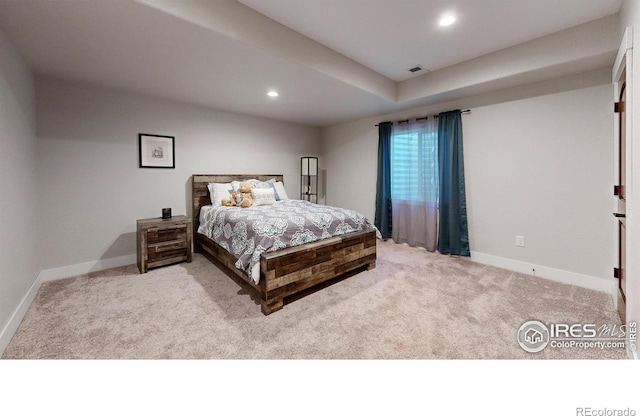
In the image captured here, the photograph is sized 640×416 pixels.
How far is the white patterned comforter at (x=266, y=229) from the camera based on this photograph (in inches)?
90.4

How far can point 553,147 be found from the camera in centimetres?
286

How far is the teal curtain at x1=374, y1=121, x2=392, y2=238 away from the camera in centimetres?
441

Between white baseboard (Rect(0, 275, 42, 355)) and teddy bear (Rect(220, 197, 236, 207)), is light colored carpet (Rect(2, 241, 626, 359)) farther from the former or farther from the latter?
→ teddy bear (Rect(220, 197, 236, 207))

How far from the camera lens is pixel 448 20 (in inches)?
89.2

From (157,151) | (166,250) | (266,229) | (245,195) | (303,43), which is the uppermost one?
(303,43)

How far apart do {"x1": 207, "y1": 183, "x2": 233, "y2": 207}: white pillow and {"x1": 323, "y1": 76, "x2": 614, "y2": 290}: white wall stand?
11.1ft

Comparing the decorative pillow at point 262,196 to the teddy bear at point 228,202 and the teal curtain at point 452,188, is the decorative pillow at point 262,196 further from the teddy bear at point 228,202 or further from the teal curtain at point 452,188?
the teal curtain at point 452,188

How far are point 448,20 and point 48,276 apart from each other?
480cm

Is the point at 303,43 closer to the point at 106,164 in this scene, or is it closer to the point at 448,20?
the point at 448,20

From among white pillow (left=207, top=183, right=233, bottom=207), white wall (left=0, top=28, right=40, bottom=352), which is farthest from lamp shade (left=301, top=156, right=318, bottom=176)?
white wall (left=0, top=28, right=40, bottom=352)

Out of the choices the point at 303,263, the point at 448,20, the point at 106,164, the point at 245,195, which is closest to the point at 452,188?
the point at 448,20

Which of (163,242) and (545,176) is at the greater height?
(545,176)

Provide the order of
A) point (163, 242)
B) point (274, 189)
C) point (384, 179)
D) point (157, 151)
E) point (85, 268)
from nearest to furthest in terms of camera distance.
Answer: point (85, 268)
point (163, 242)
point (157, 151)
point (274, 189)
point (384, 179)

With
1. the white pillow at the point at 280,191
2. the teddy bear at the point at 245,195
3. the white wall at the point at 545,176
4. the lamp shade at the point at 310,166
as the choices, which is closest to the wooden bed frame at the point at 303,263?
the teddy bear at the point at 245,195
